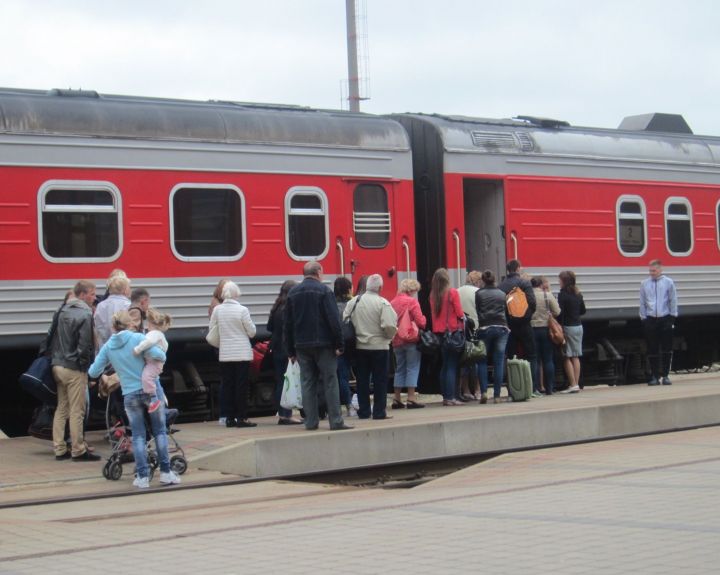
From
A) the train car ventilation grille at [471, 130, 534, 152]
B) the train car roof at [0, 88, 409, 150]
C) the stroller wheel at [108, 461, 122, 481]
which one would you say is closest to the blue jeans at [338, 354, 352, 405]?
the train car roof at [0, 88, 409, 150]

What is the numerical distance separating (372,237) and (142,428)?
6.77 m

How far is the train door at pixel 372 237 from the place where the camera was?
17.3m

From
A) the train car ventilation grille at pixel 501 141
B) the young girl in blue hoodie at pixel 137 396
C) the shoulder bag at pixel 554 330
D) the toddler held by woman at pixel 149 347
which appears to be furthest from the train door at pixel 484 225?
the young girl in blue hoodie at pixel 137 396

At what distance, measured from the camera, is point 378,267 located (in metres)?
17.6

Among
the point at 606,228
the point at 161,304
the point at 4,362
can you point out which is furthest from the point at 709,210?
the point at 4,362

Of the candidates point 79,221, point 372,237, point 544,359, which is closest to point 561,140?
point 544,359

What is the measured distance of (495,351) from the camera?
17.2 m

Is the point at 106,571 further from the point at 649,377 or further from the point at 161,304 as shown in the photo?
the point at 649,377

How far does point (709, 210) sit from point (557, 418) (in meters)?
8.73

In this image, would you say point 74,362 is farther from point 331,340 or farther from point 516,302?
point 516,302

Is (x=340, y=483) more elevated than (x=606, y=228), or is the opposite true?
(x=606, y=228)

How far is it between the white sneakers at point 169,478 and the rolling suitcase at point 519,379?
267 inches

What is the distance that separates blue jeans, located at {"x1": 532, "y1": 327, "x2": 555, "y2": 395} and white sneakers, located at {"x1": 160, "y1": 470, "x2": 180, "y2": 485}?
25.4ft

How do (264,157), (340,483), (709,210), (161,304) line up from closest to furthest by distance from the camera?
(340,483)
(161,304)
(264,157)
(709,210)
